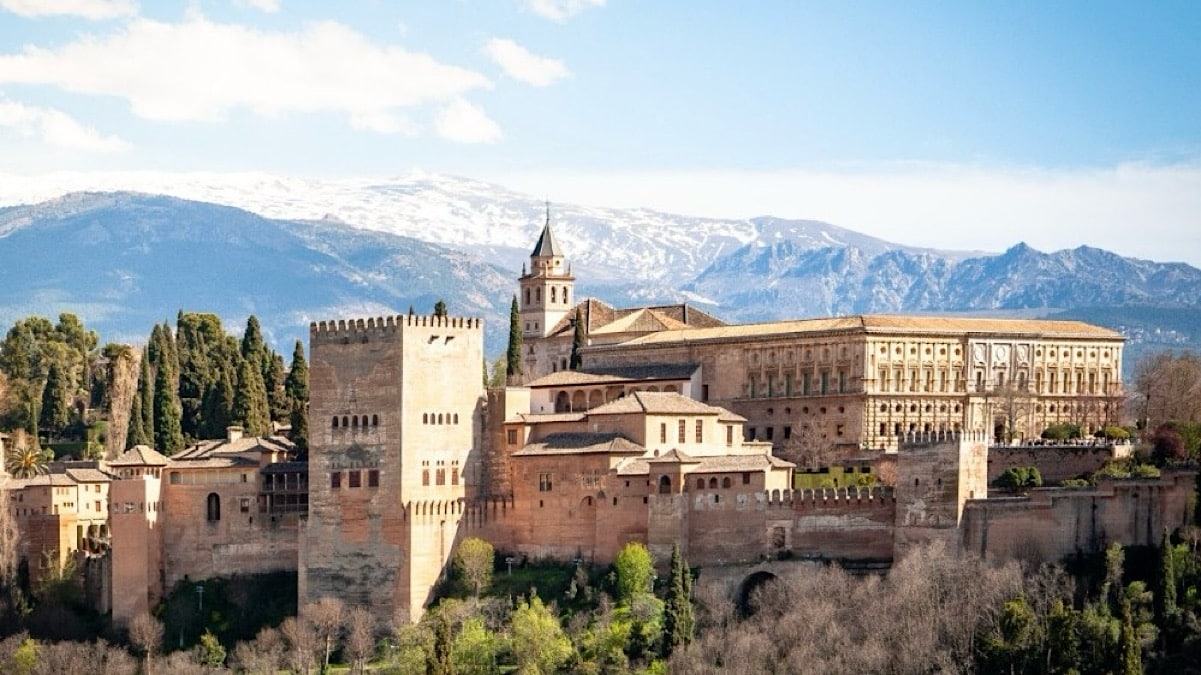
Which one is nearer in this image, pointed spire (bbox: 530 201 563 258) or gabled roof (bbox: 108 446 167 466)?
gabled roof (bbox: 108 446 167 466)

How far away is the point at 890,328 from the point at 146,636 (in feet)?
110

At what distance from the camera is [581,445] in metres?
78.5

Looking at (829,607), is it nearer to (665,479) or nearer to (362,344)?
(665,479)

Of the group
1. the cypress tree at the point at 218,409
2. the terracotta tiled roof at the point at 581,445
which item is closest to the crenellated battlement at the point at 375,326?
the terracotta tiled roof at the point at 581,445

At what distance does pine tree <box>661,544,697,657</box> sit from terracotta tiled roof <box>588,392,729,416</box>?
340 inches

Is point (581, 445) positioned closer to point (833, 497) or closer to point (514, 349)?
point (833, 497)

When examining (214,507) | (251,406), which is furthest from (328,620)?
(251,406)

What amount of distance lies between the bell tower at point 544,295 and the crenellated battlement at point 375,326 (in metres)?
33.9

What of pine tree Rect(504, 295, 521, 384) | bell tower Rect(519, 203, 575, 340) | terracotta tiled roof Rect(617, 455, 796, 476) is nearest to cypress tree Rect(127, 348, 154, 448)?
pine tree Rect(504, 295, 521, 384)

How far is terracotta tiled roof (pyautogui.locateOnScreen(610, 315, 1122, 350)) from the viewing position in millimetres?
94312

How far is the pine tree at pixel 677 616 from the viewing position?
71000mm

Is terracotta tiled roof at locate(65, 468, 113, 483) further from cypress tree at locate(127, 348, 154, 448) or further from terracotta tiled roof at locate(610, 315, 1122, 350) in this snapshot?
terracotta tiled roof at locate(610, 315, 1122, 350)

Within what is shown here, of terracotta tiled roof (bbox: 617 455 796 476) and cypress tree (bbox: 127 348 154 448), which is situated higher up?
cypress tree (bbox: 127 348 154 448)

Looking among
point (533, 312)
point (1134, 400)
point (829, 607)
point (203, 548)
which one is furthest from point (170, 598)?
point (1134, 400)
